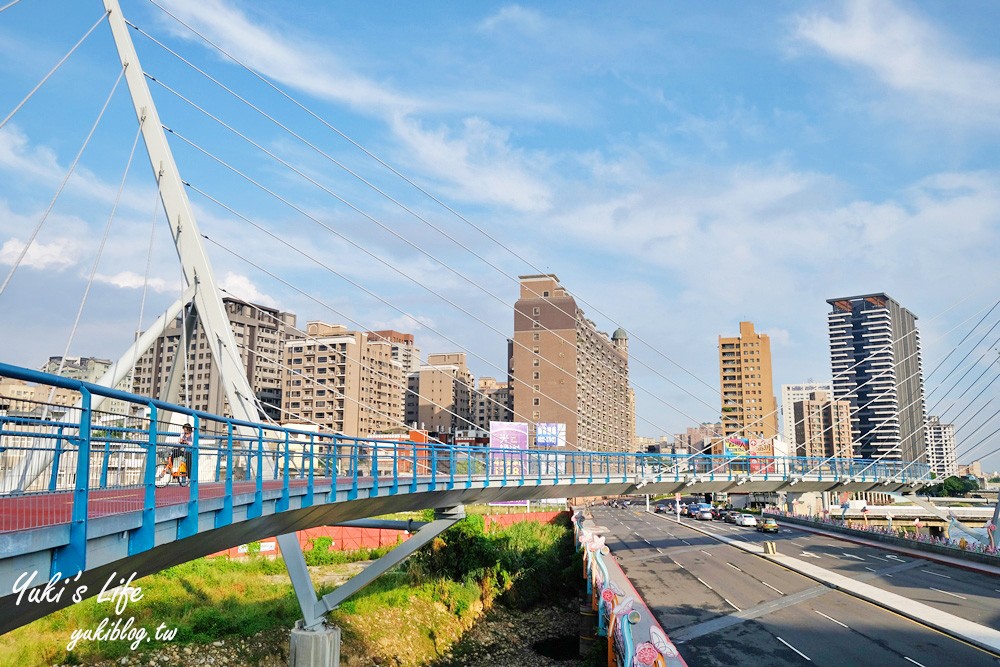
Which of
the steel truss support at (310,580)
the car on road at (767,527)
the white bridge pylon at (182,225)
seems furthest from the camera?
the car on road at (767,527)

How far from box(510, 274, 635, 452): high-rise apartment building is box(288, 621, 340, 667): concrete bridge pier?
3713 inches

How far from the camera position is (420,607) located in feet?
112

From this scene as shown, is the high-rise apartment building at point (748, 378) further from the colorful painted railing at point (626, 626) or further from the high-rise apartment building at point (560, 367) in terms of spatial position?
the colorful painted railing at point (626, 626)

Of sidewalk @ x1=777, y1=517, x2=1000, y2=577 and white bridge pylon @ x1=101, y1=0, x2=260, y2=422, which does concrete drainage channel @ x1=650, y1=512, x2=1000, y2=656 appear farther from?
white bridge pylon @ x1=101, y1=0, x2=260, y2=422

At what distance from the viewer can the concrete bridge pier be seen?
21.8 meters

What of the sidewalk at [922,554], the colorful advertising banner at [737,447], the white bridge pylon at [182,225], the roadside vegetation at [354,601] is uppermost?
Answer: the white bridge pylon at [182,225]

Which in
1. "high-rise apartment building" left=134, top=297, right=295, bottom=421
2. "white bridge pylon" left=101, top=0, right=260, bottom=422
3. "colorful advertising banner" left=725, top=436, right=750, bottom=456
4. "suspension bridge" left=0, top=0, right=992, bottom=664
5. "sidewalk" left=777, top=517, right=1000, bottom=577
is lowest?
"sidewalk" left=777, top=517, right=1000, bottom=577

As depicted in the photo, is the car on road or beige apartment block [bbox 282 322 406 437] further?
beige apartment block [bbox 282 322 406 437]

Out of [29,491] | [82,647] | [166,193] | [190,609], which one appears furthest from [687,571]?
[29,491]

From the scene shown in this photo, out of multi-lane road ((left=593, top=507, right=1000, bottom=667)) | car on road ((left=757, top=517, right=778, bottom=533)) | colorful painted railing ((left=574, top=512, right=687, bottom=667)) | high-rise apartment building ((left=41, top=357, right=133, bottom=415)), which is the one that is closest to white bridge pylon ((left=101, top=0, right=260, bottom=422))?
high-rise apartment building ((left=41, top=357, right=133, bottom=415))

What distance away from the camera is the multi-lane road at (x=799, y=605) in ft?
67.3

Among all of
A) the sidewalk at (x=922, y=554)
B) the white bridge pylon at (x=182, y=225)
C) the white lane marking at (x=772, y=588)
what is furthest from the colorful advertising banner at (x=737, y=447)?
the white bridge pylon at (x=182, y=225)

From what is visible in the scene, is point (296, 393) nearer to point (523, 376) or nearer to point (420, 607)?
point (523, 376)

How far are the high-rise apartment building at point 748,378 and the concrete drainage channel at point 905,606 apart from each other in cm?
14605
